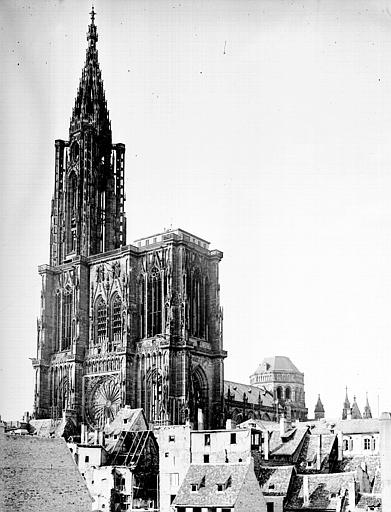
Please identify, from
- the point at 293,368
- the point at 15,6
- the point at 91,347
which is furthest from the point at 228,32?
the point at 293,368

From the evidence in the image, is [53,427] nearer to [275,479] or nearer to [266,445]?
[266,445]

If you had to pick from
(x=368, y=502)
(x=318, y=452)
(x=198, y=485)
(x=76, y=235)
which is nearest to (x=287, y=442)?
(x=318, y=452)

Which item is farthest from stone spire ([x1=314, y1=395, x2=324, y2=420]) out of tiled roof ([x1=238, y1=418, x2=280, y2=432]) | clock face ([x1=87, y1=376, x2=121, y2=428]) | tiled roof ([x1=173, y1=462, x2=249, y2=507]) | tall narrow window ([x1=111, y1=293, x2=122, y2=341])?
tiled roof ([x1=173, y1=462, x2=249, y2=507])

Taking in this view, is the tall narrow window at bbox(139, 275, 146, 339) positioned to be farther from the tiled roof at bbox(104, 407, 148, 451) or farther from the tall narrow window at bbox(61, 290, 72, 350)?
the tiled roof at bbox(104, 407, 148, 451)

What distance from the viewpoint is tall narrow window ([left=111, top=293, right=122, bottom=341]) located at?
76.4 metres

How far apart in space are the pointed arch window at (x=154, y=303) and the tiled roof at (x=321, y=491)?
28.7m

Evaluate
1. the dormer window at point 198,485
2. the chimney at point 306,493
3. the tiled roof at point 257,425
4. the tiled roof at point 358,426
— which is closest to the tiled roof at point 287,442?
the tiled roof at point 257,425

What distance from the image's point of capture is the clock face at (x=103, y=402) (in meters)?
74.1

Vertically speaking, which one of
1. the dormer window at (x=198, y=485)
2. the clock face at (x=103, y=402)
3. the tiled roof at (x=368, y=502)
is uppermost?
the clock face at (x=103, y=402)

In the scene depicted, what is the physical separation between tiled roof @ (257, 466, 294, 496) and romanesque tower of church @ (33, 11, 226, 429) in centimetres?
1801

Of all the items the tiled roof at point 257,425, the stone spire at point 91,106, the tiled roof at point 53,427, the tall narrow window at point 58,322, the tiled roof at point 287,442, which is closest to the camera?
the tiled roof at point 287,442

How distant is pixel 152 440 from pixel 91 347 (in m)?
17.4

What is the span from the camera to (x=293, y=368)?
433 ft

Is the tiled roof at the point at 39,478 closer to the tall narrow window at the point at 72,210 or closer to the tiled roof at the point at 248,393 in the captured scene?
the tall narrow window at the point at 72,210
